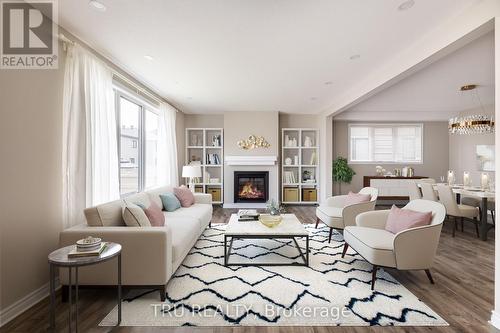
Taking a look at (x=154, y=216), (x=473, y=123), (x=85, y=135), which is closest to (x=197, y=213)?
(x=154, y=216)

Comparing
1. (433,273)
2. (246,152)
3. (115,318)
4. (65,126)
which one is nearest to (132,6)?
(65,126)

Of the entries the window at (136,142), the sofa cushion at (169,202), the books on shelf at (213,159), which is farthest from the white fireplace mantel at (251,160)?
the sofa cushion at (169,202)

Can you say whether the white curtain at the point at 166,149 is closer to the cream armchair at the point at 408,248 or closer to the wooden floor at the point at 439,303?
the wooden floor at the point at 439,303

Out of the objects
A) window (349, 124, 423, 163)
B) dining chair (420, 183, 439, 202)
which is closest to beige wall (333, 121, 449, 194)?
window (349, 124, 423, 163)

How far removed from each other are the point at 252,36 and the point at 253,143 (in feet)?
13.3

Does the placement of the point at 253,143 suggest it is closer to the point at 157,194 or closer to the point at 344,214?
the point at 157,194

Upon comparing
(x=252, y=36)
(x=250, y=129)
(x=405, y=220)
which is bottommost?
(x=405, y=220)

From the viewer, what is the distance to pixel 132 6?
217 cm

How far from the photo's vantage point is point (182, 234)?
9.46 feet

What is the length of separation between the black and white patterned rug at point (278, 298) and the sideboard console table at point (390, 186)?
14.3 ft

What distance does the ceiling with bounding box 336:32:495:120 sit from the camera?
340cm

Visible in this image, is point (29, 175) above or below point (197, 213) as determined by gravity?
above

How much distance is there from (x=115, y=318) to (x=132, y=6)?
254cm

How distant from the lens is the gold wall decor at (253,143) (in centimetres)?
665
